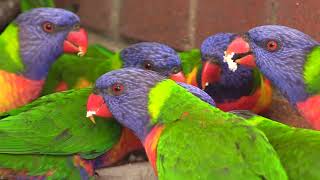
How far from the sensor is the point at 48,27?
2529 mm

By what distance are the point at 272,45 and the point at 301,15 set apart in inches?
17.6

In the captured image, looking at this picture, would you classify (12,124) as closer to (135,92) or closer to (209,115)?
(135,92)

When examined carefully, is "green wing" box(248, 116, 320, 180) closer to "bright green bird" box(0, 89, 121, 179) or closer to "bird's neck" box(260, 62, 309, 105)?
"bird's neck" box(260, 62, 309, 105)

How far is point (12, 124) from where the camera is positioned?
2045mm

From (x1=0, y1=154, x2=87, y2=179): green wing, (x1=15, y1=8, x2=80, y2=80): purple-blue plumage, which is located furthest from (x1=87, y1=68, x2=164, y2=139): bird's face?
(x1=15, y1=8, x2=80, y2=80): purple-blue plumage

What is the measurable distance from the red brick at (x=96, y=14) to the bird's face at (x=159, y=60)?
4.13 ft

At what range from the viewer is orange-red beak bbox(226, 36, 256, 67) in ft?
7.07

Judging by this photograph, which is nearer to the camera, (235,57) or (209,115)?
(209,115)

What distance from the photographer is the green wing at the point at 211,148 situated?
1555 millimetres

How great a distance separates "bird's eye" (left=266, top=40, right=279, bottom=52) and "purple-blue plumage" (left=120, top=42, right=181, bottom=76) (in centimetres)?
37

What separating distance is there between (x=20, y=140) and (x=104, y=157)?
0.33 m

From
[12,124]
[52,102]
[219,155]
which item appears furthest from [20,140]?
[219,155]

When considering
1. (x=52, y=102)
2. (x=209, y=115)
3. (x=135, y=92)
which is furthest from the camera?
(x=52, y=102)

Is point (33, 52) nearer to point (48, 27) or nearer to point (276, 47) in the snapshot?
point (48, 27)
